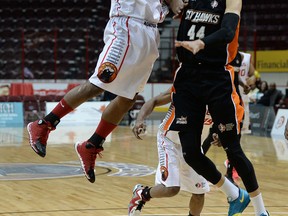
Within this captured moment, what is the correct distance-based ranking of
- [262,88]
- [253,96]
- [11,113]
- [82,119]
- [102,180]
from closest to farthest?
[102,180] < [82,119] < [11,113] < [253,96] < [262,88]

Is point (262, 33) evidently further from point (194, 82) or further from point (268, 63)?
point (194, 82)

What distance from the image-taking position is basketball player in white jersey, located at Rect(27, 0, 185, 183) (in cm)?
554

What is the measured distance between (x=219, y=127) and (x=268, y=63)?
20.2 m

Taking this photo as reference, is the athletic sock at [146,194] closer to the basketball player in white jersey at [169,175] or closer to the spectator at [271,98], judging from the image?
the basketball player in white jersey at [169,175]

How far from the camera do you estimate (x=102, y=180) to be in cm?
923

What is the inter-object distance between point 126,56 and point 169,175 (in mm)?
1123

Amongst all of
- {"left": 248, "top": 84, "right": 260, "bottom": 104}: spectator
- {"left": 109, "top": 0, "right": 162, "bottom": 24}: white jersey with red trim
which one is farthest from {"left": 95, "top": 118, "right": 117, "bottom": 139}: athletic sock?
{"left": 248, "top": 84, "right": 260, "bottom": 104}: spectator

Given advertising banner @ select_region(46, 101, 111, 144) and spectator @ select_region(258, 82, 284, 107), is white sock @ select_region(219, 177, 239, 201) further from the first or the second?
spectator @ select_region(258, 82, 284, 107)

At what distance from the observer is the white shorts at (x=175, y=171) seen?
6059 mm

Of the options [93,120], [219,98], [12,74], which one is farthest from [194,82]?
[12,74]

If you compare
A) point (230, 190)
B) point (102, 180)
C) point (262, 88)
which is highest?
point (230, 190)

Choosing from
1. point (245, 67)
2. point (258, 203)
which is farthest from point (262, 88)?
point (258, 203)

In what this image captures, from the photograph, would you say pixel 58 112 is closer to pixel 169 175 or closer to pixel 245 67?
pixel 169 175

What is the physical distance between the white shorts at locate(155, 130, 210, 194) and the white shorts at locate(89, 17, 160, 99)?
2.29ft
